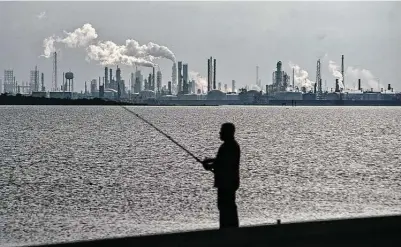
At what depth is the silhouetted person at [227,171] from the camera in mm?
10680

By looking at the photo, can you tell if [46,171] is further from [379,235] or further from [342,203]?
[379,235]

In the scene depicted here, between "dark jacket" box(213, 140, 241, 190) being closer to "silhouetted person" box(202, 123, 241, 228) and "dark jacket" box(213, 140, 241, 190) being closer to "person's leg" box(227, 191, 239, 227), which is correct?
"silhouetted person" box(202, 123, 241, 228)

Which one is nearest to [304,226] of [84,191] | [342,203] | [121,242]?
[121,242]

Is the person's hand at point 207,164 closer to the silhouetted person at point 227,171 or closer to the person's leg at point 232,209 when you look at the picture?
the silhouetted person at point 227,171

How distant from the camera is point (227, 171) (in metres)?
10.8

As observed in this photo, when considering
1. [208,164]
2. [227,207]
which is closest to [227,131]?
[208,164]

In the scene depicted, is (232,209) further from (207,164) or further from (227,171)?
(207,164)

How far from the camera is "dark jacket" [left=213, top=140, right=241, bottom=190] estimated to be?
10.8 meters

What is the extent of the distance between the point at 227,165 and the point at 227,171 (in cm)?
9

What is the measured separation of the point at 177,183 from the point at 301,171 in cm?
963

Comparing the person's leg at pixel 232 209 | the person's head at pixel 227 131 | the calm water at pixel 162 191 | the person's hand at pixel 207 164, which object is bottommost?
the calm water at pixel 162 191

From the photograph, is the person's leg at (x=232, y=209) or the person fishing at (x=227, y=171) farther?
the person's leg at (x=232, y=209)


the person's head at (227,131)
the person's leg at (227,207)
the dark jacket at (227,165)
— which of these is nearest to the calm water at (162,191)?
the person's leg at (227,207)

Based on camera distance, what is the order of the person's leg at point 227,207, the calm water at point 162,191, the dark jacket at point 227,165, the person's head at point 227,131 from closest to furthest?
the person's head at point 227,131 → the dark jacket at point 227,165 → the person's leg at point 227,207 → the calm water at point 162,191
